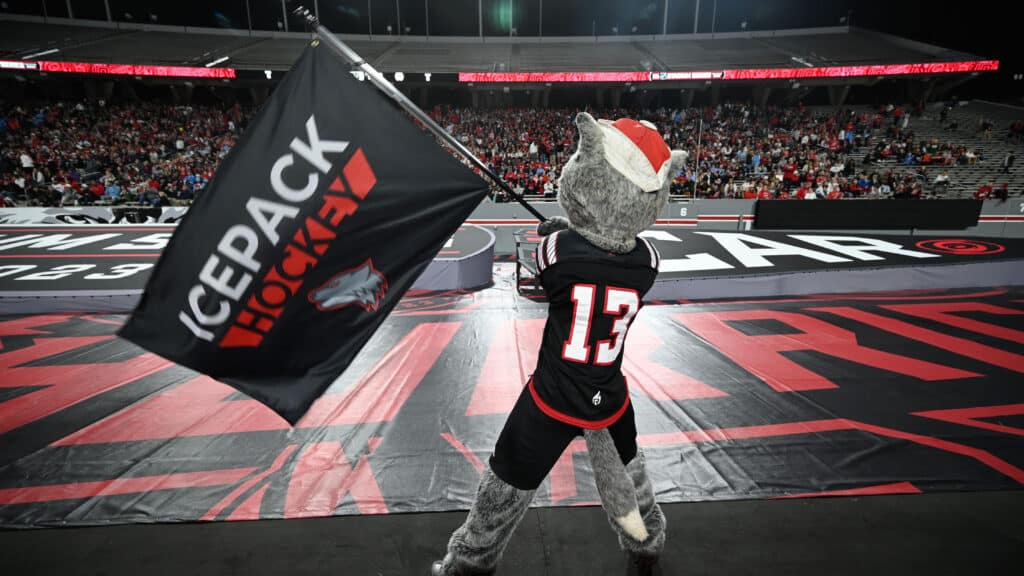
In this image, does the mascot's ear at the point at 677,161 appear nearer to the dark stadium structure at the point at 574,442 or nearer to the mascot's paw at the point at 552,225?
the mascot's paw at the point at 552,225

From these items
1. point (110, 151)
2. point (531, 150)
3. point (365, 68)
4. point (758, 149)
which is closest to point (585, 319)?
point (365, 68)

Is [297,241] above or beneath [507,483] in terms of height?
above

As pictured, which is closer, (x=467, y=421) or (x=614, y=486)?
(x=614, y=486)

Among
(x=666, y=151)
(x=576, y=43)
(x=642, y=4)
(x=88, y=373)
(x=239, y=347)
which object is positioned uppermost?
(x=642, y=4)

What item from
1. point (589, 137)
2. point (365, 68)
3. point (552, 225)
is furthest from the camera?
point (552, 225)

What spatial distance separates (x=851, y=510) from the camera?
2205mm

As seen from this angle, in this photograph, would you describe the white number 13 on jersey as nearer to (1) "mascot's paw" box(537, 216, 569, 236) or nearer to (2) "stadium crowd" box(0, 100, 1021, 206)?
(1) "mascot's paw" box(537, 216, 569, 236)

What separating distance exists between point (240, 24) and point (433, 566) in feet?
100

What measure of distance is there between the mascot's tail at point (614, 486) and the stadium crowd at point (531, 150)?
1161 centimetres

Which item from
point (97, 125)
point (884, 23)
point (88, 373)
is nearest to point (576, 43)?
point (884, 23)

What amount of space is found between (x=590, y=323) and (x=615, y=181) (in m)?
0.49

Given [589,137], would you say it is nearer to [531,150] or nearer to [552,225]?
[552,225]

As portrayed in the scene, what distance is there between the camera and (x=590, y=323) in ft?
4.94

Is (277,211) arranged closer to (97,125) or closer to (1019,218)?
(1019,218)
